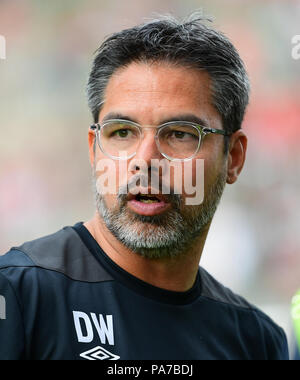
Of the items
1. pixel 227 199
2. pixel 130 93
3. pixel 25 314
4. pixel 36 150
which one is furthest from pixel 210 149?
pixel 36 150

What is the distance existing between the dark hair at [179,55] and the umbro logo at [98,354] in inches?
32.8

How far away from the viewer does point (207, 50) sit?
7.09 ft

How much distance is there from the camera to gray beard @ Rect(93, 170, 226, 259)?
6.37 feet

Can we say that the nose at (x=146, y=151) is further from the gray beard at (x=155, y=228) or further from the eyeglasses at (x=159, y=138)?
the gray beard at (x=155, y=228)

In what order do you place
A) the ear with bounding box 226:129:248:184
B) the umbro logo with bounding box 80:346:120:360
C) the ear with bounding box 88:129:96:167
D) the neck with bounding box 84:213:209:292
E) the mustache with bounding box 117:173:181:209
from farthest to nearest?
the ear with bounding box 226:129:248:184, the ear with bounding box 88:129:96:167, the neck with bounding box 84:213:209:292, the mustache with bounding box 117:173:181:209, the umbro logo with bounding box 80:346:120:360

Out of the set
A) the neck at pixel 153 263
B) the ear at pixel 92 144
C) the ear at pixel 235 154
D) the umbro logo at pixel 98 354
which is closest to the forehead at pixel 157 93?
the ear at pixel 92 144

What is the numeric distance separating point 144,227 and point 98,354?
0.41 meters

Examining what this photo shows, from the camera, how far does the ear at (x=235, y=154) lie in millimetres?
2338

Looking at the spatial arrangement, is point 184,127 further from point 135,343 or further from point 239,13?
point 239,13

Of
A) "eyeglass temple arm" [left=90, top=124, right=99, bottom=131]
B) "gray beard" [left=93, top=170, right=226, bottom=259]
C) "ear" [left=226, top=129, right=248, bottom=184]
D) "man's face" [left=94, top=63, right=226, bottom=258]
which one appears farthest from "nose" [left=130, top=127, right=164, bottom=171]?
"ear" [left=226, top=129, right=248, bottom=184]

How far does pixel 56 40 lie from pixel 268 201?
11.0 feet

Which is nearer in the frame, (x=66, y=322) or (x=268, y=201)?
(x=66, y=322)

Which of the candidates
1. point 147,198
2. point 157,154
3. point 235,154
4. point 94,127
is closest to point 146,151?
point 157,154

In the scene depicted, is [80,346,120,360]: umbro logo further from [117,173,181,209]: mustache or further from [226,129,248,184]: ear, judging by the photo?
A: [226,129,248,184]: ear
